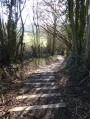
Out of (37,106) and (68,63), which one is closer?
(37,106)

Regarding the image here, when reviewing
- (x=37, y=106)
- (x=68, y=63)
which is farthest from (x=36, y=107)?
(x=68, y=63)

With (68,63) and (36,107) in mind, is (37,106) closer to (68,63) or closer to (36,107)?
(36,107)

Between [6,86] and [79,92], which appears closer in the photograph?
[79,92]

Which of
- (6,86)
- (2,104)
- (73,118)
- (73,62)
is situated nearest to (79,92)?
(73,118)

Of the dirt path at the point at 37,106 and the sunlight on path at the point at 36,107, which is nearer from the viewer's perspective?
the dirt path at the point at 37,106

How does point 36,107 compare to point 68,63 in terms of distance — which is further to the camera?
point 68,63

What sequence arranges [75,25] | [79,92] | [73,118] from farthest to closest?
1. [75,25]
2. [79,92]
3. [73,118]

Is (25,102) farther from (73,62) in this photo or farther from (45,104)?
(73,62)

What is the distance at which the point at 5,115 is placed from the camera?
5.36 m

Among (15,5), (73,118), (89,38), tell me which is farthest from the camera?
(15,5)

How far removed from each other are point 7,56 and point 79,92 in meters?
5.81

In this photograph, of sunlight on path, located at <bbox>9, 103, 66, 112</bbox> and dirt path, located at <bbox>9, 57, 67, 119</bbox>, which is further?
sunlight on path, located at <bbox>9, 103, 66, 112</bbox>

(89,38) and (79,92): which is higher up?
(89,38)

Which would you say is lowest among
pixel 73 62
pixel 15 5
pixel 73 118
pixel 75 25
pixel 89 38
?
pixel 73 118
